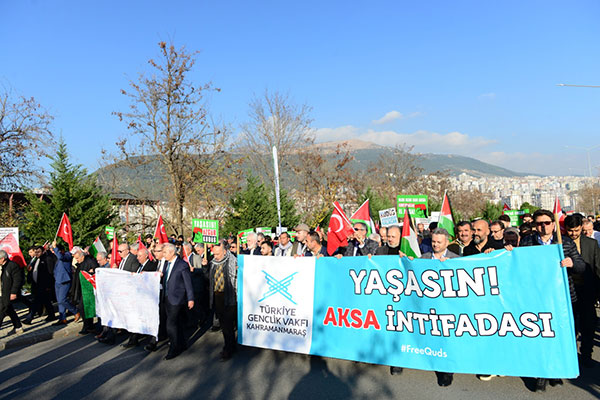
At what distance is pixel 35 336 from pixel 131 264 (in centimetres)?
262

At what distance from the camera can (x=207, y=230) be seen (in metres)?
12.2

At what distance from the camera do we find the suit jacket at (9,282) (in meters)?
9.17

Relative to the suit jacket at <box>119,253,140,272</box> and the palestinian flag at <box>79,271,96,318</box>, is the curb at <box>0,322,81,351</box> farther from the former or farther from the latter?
the suit jacket at <box>119,253,140,272</box>

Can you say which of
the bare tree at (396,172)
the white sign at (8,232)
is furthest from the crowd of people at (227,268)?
the bare tree at (396,172)

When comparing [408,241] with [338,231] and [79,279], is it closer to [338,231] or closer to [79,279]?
[338,231]

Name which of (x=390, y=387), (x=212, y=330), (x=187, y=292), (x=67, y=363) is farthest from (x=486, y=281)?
(x=67, y=363)

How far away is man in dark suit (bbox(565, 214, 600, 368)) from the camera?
5.38m

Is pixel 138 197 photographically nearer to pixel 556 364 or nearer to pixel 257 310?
pixel 257 310

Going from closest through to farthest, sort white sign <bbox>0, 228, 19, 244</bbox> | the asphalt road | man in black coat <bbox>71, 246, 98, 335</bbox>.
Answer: the asphalt road
man in black coat <bbox>71, 246, 98, 335</bbox>
white sign <bbox>0, 228, 19, 244</bbox>

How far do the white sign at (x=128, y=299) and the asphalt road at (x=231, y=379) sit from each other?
1.70 ft

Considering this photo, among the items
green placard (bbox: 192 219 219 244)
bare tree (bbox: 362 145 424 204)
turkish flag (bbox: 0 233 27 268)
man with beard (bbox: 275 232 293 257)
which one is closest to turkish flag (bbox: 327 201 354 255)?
man with beard (bbox: 275 232 293 257)

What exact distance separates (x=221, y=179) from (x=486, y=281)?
18.3 meters

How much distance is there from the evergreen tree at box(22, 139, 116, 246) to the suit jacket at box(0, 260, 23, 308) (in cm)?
686

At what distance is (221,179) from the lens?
22.0 m
